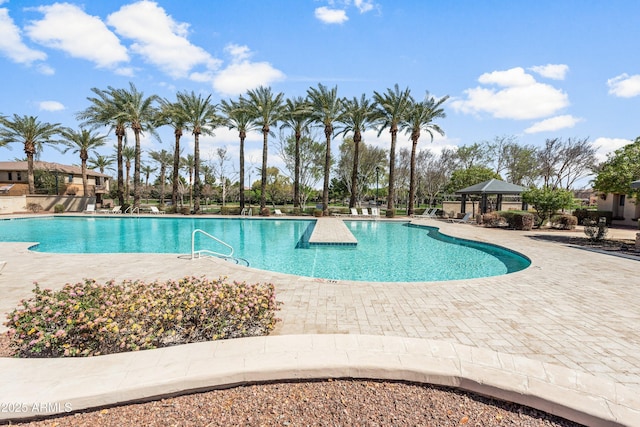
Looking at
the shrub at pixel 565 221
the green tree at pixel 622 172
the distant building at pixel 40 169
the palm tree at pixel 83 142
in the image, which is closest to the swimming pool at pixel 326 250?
the green tree at pixel 622 172

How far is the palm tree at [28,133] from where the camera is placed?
2866 centimetres

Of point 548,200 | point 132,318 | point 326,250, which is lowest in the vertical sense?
point 326,250

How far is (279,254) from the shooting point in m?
11.5

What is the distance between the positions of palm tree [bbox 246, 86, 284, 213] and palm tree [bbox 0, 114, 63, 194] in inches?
860

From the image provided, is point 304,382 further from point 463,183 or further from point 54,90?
point 463,183

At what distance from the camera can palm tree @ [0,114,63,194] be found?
28.7m

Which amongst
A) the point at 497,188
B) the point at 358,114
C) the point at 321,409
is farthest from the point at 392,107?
the point at 321,409

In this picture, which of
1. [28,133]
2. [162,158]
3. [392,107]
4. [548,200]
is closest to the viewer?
[548,200]

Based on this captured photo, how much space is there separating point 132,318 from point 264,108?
25.5 meters

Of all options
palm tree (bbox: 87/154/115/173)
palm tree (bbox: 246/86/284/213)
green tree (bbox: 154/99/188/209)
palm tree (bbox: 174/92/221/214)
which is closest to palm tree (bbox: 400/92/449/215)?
palm tree (bbox: 246/86/284/213)

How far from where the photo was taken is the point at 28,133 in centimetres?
2928

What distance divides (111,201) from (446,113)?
40440mm

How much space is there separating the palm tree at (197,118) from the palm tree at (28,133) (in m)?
15.3

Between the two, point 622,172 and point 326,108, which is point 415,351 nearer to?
point 622,172
